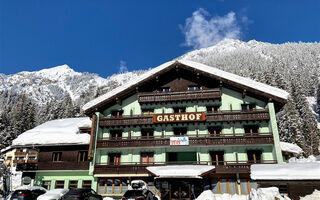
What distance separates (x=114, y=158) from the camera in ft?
90.1

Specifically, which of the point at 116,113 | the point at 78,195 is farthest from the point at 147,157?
the point at 78,195

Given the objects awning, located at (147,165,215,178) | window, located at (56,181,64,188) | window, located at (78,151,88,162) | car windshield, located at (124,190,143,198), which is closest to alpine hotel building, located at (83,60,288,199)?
awning, located at (147,165,215,178)

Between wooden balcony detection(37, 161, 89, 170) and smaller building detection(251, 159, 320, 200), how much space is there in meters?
19.1

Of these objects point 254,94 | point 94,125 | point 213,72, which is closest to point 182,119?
point 213,72

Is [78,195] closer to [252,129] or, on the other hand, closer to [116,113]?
[116,113]

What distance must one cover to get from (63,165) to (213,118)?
18.8 meters

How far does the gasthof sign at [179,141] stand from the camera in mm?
25189

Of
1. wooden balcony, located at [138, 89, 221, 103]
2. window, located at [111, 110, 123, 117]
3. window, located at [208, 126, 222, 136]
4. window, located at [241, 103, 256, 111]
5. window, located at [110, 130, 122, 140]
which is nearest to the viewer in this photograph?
window, located at [208, 126, 222, 136]

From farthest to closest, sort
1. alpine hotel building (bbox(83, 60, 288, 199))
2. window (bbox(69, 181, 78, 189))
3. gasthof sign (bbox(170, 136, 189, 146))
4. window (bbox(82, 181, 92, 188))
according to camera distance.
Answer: window (bbox(69, 181, 78, 189)) < window (bbox(82, 181, 92, 188)) < gasthof sign (bbox(170, 136, 189, 146)) < alpine hotel building (bbox(83, 60, 288, 199))

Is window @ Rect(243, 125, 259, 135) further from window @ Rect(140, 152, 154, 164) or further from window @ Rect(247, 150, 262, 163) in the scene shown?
window @ Rect(140, 152, 154, 164)

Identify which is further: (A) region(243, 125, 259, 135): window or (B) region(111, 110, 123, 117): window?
(B) region(111, 110, 123, 117): window

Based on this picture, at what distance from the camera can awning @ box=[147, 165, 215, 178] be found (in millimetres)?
21109

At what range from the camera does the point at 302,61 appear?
170 meters

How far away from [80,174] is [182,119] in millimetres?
13900
